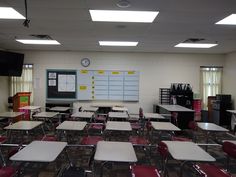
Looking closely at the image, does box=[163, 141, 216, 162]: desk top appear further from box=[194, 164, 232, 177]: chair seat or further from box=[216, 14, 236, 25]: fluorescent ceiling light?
box=[216, 14, 236, 25]: fluorescent ceiling light

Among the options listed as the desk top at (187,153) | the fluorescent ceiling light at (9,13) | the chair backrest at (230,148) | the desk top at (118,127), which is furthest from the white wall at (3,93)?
the chair backrest at (230,148)

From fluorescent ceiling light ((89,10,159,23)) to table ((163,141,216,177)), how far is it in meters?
2.19

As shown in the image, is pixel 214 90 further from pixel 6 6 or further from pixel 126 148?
pixel 6 6

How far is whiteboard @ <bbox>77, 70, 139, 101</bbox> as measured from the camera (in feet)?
26.8

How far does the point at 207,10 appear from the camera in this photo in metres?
3.39

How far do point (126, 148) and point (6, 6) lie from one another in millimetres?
2908

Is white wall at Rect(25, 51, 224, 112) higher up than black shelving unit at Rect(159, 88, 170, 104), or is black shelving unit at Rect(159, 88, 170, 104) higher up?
white wall at Rect(25, 51, 224, 112)

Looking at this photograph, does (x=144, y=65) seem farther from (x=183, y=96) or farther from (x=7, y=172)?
(x=7, y=172)

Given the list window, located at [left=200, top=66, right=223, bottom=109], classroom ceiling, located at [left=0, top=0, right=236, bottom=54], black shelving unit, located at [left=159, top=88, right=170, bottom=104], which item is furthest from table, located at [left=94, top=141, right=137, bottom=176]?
window, located at [left=200, top=66, right=223, bottom=109]

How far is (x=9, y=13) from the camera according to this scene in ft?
12.4

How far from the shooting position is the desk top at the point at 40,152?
6.91 feet

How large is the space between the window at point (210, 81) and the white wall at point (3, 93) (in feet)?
24.6

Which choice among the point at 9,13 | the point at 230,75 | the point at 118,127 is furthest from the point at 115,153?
the point at 230,75

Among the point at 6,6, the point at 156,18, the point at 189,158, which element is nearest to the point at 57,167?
the point at 189,158
